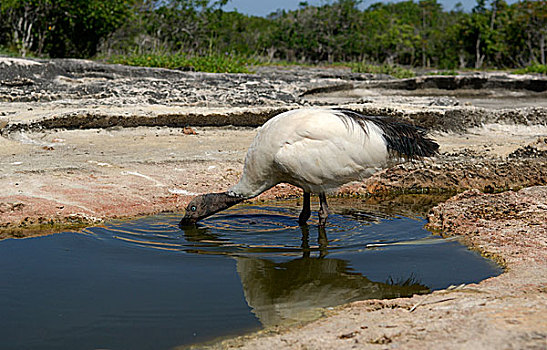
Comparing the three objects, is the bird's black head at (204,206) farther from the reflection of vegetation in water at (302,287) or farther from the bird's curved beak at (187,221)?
the reflection of vegetation in water at (302,287)

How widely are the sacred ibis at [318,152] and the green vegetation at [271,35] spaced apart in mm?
8163

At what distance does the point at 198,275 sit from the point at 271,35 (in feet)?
101

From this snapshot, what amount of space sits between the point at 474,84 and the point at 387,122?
23.8 feet

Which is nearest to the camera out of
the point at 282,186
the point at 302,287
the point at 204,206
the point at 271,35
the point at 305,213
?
the point at 302,287

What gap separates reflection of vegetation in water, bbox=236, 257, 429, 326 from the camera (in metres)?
4.13

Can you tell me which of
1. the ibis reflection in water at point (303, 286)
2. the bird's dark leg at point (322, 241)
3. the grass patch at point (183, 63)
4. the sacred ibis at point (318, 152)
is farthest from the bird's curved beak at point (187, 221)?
the grass patch at point (183, 63)

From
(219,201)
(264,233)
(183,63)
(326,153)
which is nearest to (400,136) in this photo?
(326,153)

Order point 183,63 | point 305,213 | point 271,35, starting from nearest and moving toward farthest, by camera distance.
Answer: point 305,213 → point 183,63 → point 271,35

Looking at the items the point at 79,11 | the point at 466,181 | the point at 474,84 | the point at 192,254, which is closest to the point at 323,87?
the point at 474,84

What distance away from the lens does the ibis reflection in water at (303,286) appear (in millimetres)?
4137

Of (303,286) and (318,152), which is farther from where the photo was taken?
(318,152)

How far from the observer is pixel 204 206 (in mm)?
6359

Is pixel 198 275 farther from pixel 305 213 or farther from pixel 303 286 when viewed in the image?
pixel 305 213

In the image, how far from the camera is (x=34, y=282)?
14.9ft
